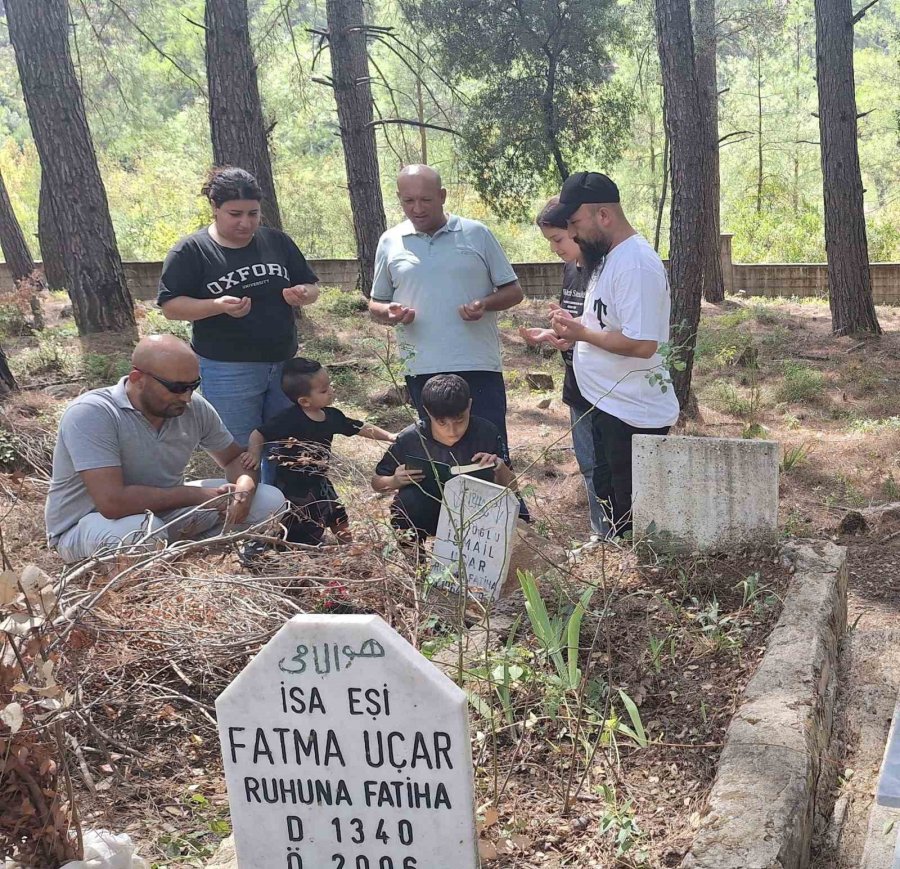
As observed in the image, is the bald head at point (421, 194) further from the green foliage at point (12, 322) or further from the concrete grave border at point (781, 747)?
the green foliage at point (12, 322)

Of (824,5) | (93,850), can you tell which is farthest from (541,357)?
(93,850)

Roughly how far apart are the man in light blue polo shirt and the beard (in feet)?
1.66

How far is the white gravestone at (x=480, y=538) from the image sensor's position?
343cm

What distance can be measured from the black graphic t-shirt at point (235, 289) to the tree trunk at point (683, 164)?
319 cm

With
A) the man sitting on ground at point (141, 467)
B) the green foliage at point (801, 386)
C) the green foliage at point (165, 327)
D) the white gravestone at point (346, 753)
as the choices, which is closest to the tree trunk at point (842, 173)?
the green foliage at point (801, 386)

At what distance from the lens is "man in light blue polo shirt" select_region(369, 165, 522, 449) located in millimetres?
4336

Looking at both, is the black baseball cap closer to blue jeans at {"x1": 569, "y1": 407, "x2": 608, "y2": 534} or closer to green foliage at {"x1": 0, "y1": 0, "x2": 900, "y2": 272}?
blue jeans at {"x1": 569, "y1": 407, "x2": 608, "y2": 534}

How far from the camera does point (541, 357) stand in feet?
34.1

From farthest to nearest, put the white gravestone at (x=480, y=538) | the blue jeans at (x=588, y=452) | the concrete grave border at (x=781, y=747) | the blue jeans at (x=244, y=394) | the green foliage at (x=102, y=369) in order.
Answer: the green foliage at (x=102, y=369)
the blue jeans at (x=244, y=394)
the blue jeans at (x=588, y=452)
the white gravestone at (x=480, y=538)
the concrete grave border at (x=781, y=747)

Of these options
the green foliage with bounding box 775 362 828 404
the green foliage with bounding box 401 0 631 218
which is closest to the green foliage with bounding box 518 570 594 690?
the green foliage with bounding box 775 362 828 404

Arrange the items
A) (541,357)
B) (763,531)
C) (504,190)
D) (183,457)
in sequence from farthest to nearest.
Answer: (504,190) → (541,357) → (183,457) → (763,531)

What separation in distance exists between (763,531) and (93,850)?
251 centimetres

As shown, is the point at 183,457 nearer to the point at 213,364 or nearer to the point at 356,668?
the point at 213,364

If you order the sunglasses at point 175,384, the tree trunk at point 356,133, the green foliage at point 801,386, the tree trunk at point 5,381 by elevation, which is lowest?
the green foliage at point 801,386
